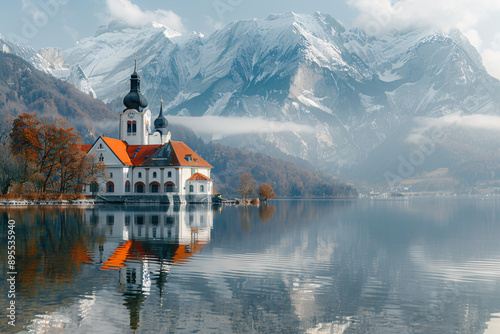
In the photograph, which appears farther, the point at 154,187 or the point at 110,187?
the point at 154,187

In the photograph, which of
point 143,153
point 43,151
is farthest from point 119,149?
point 43,151

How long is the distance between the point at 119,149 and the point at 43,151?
30.0 metres

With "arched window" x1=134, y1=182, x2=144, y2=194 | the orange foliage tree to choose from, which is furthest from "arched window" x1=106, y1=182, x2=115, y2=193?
the orange foliage tree

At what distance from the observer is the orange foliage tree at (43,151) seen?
90562 mm

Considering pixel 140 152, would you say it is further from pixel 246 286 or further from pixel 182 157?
pixel 246 286

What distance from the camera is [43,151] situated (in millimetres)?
93812

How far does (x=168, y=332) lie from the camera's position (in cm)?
1450

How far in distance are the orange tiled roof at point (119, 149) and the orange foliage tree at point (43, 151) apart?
68.0 ft

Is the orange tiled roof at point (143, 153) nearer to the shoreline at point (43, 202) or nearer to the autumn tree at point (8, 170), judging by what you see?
the shoreline at point (43, 202)

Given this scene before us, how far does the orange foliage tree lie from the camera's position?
9056cm

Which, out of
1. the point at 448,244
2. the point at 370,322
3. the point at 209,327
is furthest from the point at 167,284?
the point at 448,244

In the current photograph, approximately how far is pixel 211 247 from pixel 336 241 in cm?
1007

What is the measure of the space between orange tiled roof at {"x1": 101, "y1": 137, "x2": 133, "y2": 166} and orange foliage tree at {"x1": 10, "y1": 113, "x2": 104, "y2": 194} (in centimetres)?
2074

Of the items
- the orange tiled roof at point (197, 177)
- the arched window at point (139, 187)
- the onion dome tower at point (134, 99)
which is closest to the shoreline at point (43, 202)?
the arched window at point (139, 187)
